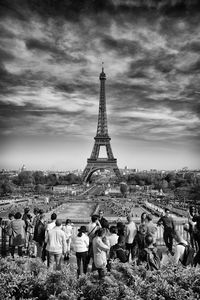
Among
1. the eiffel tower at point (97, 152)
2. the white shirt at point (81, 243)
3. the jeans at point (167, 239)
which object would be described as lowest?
the jeans at point (167, 239)

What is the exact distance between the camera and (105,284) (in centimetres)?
385

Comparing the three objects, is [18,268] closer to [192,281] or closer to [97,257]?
[97,257]

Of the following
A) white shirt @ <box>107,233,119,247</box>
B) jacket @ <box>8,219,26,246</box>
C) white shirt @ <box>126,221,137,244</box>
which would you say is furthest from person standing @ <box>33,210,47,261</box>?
white shirt @ <box>126,221,137,244</box>

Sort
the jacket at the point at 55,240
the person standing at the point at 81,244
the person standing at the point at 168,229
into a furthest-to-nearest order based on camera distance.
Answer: the person standing at the point at 168,229
the jacket at the point at 55,240
the person standing at the point at 81,244

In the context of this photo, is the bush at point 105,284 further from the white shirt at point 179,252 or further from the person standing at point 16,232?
the person standing at point 16,232

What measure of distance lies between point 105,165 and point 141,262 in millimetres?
60066

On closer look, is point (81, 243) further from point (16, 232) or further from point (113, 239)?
point (16, 232)

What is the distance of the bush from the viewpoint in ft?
12.1

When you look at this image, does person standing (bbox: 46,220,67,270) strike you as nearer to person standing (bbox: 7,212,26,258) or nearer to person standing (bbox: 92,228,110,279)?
person standing (bbox: 92,228,110,279)

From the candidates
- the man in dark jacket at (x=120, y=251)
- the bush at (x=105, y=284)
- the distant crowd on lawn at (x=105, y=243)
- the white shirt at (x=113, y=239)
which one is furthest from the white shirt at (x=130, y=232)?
the bush at (x=105, y=284)

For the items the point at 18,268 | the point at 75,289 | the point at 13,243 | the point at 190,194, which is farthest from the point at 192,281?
the point at 190,194

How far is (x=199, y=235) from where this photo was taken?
5734 millimetres

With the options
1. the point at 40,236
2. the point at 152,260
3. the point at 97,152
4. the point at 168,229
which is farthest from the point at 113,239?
the point at 97,152

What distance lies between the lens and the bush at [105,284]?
3686 millimetres
